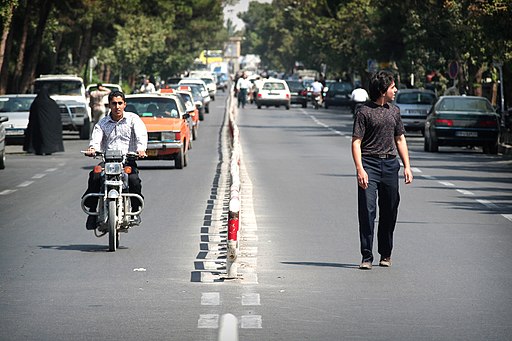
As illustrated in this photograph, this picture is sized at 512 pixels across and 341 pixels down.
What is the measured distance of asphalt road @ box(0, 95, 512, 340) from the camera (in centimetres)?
898

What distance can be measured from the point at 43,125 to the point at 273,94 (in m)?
41.9

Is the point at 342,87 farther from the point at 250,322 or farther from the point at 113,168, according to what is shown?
the point at 250,322

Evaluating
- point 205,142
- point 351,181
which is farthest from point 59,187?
point 205,142

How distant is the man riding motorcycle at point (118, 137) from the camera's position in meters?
13.9

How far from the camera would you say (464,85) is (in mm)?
54906

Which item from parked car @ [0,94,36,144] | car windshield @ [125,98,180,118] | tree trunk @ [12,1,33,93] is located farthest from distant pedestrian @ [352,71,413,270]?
tree trunk @ [12,1,33,93]

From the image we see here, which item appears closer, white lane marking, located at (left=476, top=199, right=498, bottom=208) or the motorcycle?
the motorcycle

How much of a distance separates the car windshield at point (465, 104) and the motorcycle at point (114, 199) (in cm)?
2268

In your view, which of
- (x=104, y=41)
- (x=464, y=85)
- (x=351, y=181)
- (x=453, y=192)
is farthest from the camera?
(x=104, y=41)

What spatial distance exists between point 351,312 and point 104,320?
1.73 metres

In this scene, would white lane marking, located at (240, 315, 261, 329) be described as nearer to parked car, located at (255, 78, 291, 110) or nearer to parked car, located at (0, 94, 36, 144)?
parked car, located at (0, 94, 36, 144)

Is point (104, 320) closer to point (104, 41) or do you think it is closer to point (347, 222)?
point (347, 222)

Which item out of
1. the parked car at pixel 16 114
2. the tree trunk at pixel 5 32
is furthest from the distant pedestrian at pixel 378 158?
the tree trunk at pixel 5 32

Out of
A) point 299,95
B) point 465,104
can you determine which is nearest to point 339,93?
point 299,95
